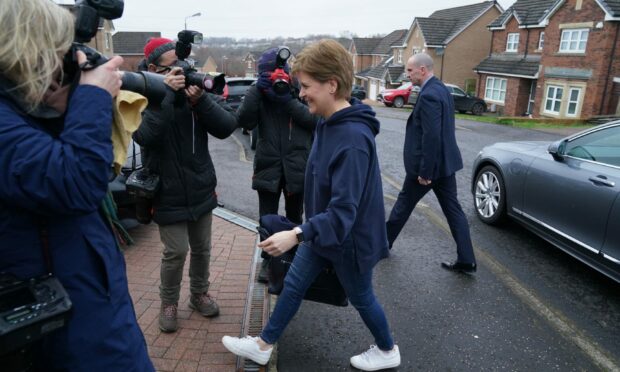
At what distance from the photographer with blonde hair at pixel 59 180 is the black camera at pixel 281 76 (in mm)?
2038

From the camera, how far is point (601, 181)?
379 centimetres

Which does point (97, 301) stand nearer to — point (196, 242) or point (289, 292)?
point (289, 292)

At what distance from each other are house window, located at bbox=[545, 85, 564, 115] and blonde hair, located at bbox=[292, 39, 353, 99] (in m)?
25.5

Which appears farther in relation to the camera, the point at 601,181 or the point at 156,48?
the point at 601,181

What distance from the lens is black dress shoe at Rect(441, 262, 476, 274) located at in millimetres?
4281

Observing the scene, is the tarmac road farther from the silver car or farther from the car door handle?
the car door handle

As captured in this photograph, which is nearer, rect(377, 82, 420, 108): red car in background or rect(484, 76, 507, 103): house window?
rect(377, 82, 420, 108): red car in background

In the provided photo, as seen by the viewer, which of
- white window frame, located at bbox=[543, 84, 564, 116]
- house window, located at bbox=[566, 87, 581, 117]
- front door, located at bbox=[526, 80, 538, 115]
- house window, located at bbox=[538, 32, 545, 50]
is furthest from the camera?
front door, located at bbox=[526, 80, 538, 115]

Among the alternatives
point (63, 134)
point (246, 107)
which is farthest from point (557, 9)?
point (63, 134)

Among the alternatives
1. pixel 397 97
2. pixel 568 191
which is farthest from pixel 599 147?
pixel 397 97

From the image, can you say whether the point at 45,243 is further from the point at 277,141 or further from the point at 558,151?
the point at 558,151

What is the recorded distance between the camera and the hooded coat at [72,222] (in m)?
1.27

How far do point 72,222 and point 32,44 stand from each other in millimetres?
544

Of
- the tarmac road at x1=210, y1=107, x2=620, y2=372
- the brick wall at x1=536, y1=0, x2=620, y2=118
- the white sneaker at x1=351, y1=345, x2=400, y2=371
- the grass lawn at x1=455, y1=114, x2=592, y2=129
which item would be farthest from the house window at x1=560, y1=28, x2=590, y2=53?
the white sneaker at x1=351, y1=345, x2=400, y2=371
